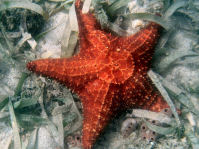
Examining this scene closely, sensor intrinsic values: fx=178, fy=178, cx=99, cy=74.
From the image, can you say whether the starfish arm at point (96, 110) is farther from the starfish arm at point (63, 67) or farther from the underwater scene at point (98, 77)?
the starfish arm at point (63, 67)

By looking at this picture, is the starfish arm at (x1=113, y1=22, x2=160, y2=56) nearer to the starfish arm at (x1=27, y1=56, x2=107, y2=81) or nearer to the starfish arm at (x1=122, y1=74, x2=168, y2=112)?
the starfish arm at (x1=122, y1=74, x2=168, y2=112)

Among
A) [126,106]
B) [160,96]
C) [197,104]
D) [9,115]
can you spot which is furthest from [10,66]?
[197,104]

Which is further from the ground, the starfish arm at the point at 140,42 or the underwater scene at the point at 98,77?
the starfish arm at the point at 140,42

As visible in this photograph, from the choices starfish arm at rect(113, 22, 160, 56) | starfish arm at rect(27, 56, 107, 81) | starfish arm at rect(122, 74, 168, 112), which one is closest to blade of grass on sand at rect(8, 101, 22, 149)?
starfish arm at rect(27, 56, 107, 81)

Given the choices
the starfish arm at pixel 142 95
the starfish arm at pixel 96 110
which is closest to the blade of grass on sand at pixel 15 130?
the starfish arm at pixel 96 110

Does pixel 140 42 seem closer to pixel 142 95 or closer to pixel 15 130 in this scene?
pixel 142 95

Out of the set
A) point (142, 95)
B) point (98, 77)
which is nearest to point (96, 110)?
point (98, 77)
